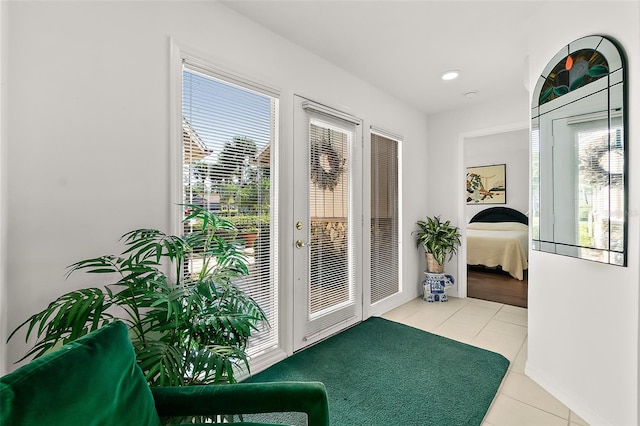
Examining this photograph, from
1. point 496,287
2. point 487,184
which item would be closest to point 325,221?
point 496,287

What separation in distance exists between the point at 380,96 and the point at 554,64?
1683 millimetres

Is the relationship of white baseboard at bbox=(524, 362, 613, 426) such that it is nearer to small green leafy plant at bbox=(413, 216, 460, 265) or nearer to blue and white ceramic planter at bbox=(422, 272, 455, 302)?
blue and white ceramic planter at bbox=(422, 272, 455, 302)

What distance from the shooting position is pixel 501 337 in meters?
2.64

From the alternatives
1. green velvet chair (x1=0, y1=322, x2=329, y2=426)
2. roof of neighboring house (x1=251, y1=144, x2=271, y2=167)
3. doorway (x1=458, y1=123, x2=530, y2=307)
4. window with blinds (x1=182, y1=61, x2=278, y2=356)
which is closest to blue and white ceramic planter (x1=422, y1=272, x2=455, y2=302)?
doorway (x1=458, y1=123, x2=530, y2=307)

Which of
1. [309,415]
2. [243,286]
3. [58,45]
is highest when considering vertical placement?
[58,45]

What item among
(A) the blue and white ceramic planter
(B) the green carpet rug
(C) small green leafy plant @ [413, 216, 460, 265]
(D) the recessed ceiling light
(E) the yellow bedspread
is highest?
(D) the recessed ceiling light

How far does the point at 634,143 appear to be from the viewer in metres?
1.37

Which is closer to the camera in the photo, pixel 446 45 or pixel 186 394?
pixel 186 394

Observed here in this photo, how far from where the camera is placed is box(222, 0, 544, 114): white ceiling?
6.31ft

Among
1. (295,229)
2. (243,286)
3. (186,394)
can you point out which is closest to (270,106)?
(295,229)

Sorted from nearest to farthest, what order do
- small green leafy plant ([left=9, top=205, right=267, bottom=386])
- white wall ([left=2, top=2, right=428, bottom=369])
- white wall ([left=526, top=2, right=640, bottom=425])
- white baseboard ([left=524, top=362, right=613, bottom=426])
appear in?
small green leafy plant ([left=9, top=205, right=267, bottom=386]) → white wall ([left=2, top=2, right=428, bottom=369]) → white wall ([left=526, top=2, right=640, bottom=425]) → white baseboard ([left=524, top=362, right=613, bottom=426])

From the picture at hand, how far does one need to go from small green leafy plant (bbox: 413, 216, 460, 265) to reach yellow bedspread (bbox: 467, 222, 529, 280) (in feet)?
4.97

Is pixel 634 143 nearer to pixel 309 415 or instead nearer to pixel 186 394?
pixel 309 415

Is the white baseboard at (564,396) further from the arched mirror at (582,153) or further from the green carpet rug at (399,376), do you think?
the arched mirror at (582,153)
